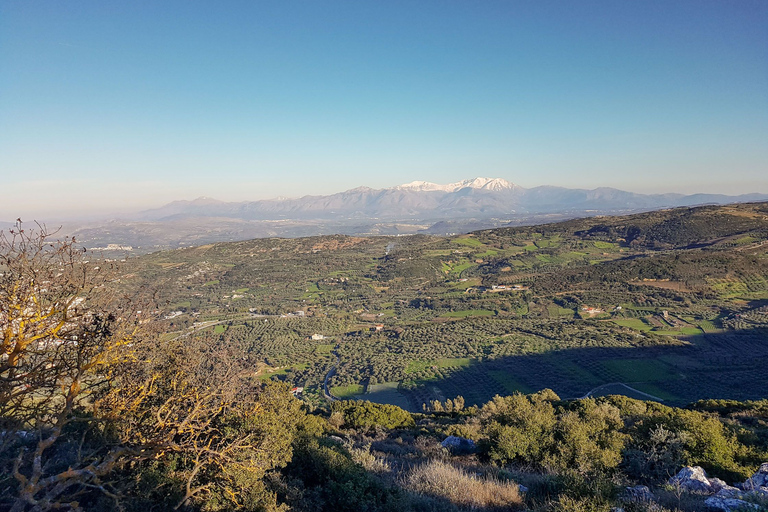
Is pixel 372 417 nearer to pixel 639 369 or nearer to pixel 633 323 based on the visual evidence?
pixel 639 369

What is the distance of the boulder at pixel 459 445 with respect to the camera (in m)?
10.4

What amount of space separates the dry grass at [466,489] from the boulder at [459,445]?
4048 mm

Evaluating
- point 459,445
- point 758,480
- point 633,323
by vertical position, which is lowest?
point 633,323

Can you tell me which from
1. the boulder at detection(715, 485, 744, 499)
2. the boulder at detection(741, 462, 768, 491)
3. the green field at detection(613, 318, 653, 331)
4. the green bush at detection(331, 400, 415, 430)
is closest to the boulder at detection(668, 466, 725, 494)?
the boulder at detection(715, 485, 744, 499)

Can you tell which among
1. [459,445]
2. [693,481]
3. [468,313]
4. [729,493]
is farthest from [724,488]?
[468,313]

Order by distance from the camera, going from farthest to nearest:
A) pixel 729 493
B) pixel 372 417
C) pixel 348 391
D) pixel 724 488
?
pixel 348 391 < pixel 372 417 < pixel 724 488 < pixel 729 493

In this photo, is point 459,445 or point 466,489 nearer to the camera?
point 466,489

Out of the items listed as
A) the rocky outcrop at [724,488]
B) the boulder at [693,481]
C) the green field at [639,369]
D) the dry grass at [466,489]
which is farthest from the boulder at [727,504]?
the green field at [639,369]

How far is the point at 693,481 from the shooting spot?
655 centimetres

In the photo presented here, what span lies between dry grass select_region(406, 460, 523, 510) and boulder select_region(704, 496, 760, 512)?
2551mm

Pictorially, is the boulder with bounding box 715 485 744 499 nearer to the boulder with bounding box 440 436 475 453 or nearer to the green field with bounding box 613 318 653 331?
the boulder with bounding box 440 436 475 453

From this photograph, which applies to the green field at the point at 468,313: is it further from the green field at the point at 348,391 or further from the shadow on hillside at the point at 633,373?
the green field at the point at 348,391

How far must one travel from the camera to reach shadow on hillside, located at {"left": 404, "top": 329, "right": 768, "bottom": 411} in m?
24.7

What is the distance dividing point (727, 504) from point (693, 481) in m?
2.20
